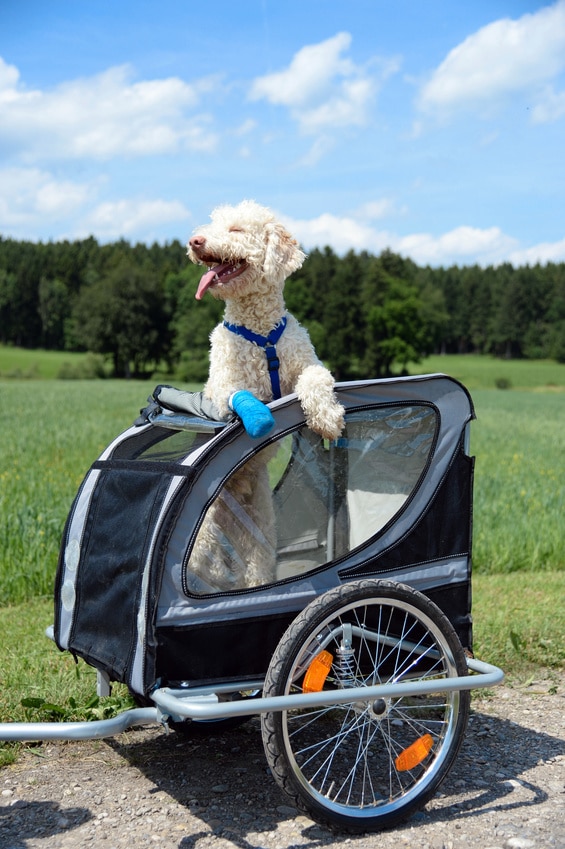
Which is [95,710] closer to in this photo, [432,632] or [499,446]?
[432,632]

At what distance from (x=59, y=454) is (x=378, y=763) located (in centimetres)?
1040

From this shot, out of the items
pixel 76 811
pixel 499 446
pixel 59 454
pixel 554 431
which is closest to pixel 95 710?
pixel 76 811

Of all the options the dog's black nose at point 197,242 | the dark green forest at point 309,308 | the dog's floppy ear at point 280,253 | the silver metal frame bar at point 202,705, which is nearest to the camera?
the silver metal frame bar at point 202,705

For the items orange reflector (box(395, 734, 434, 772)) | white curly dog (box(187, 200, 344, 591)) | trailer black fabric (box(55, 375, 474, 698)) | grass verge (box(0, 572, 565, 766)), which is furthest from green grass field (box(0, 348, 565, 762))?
orange reflector (box(395, 734, 434, 772))

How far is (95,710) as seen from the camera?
3.92 metres

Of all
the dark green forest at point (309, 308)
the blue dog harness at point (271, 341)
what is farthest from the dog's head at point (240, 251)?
the dark green forest at point (309, 308)

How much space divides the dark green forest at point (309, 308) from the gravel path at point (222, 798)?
6246cm

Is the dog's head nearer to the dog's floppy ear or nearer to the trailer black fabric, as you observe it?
the dog's floppy ear

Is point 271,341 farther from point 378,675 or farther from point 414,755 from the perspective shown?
point 414,755

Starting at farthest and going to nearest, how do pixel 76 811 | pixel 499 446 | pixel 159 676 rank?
pixel 499 446
pixel 76 811
pixel 159 676

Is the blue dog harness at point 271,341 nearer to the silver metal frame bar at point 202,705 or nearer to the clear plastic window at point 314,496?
the clear plastic window at point 314,496

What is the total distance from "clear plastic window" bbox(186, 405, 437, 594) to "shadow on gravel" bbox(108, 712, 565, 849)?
802mm

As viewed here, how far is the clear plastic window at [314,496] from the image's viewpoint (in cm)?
327

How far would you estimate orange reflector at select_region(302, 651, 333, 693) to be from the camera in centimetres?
305
